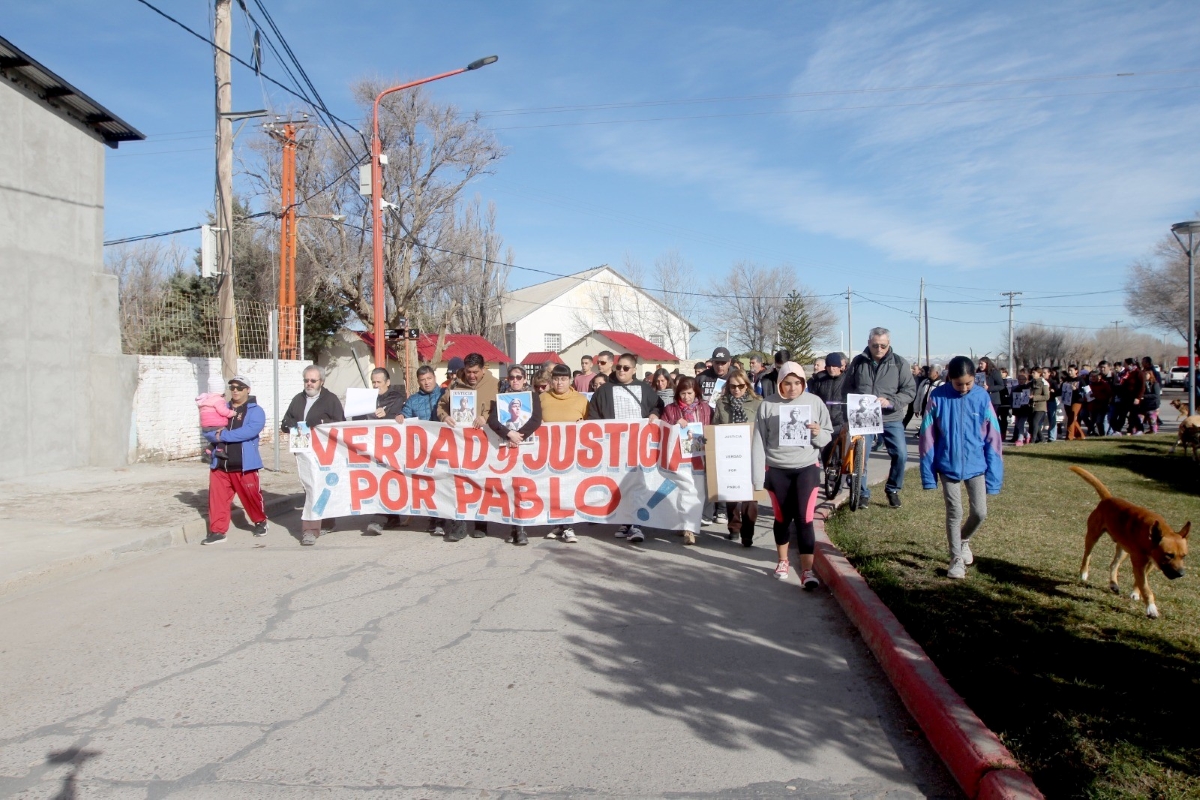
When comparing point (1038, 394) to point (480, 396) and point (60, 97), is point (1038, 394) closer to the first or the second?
point (480, 396)

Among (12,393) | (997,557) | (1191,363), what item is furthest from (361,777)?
(1191,363)

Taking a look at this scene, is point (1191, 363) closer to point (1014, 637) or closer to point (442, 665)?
point (1014, 637)

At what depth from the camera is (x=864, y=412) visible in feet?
30.2

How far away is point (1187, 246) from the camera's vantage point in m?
16.8

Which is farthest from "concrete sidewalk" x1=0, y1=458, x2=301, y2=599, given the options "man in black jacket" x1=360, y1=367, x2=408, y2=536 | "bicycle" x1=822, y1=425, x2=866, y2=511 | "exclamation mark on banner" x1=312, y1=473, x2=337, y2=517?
"bicycle" x1=822, y1=425, x2=866, y2=511

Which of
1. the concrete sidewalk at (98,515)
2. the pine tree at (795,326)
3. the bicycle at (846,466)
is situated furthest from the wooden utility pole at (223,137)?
the pine tree at (795,326)

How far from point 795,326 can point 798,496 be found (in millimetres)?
60197

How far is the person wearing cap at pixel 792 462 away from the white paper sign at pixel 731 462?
1.21 metres

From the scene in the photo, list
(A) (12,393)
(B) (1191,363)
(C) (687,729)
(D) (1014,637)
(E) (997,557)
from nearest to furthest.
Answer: (C) (687,729)
(D) (1014,637)
(E) (997,557)
(A) (12,393)
(B) (1191,363)

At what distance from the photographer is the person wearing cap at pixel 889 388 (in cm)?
939

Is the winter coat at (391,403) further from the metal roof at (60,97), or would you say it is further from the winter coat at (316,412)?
the metal roof at (60,97)

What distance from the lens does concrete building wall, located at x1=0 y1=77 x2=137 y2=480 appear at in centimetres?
1257

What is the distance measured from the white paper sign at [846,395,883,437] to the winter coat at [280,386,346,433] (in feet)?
18.4

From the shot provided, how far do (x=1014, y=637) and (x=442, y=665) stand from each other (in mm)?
3355
